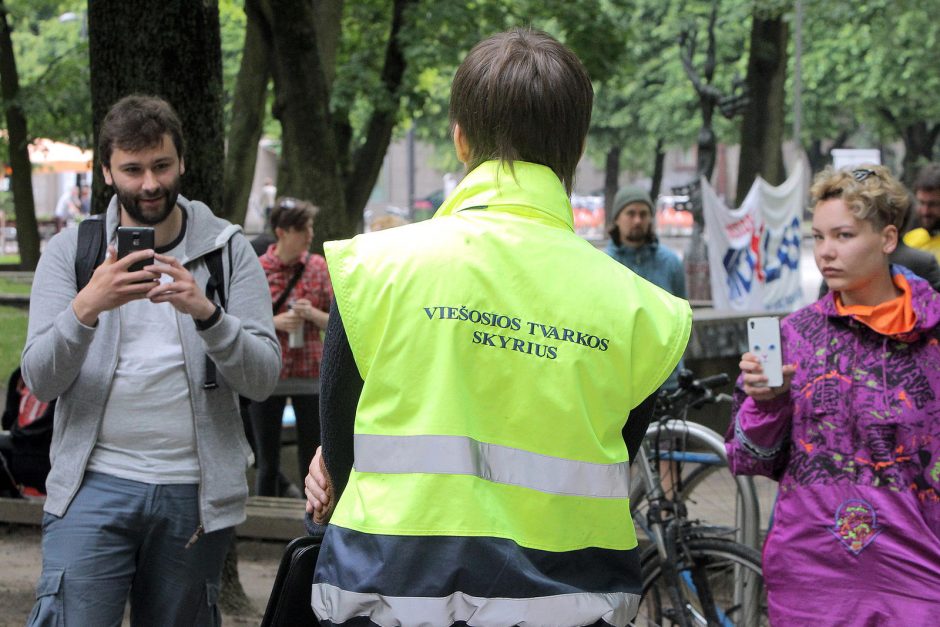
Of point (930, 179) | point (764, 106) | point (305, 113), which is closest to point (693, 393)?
point (930, 179)

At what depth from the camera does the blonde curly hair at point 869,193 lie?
11.7 ft

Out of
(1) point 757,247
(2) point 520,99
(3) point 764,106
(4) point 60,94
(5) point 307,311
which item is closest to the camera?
(2) point 520,99

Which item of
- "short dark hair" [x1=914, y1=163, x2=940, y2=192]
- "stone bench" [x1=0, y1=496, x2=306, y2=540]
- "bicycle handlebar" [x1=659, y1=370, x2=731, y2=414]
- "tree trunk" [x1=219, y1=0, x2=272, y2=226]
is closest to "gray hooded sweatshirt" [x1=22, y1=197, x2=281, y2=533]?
"bicycle handlebar" [x1=659, y1=370, x2=731, y2=414]

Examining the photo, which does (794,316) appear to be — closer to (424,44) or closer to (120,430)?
(120,430)

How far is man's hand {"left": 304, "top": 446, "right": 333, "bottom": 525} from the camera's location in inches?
92.4

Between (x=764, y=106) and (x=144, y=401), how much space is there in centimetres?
1583

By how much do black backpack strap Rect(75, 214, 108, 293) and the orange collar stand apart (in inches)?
75.5

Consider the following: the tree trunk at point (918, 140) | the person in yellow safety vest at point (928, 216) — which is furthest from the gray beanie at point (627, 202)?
the tree trunk at point (918, 140)

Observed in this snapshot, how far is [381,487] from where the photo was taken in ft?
6.88

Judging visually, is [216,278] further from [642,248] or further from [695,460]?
[642,248]

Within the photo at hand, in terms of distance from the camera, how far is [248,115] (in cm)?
1192

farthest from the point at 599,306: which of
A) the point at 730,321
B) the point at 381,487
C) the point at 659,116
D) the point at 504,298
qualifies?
the point at 659,116

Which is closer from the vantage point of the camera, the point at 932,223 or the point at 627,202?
the point at 932,223

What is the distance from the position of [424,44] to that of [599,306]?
41.1 feet
